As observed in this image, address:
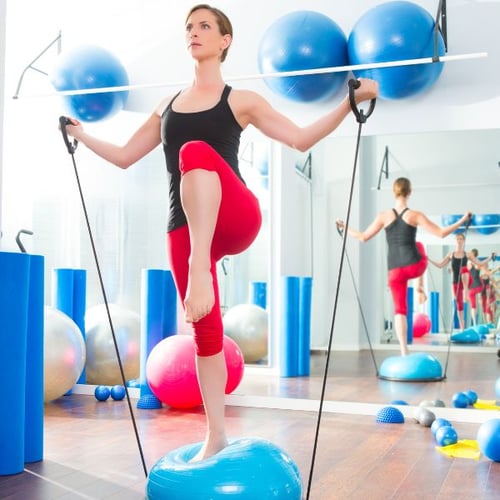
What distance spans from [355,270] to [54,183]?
248 centimetres

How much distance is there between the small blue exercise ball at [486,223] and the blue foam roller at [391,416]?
1718 mm

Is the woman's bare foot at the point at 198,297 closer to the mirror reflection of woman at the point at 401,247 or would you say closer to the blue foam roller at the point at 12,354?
the blue foam roller at the point at 12,354

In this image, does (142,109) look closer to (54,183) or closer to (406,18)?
(54,183)

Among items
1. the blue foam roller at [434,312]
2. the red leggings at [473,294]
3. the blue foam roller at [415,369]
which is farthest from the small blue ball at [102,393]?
the red leggings at [473,294]

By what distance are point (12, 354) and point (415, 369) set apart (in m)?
2.95

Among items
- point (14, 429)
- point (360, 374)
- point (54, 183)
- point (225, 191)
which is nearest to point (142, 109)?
point (54, 183)

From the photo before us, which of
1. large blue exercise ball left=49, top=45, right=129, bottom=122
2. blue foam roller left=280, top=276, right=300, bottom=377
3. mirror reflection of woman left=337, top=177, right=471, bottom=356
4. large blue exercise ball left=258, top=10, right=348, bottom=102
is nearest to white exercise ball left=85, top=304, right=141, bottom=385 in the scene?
blue foam roller left=280, top=276, right=300, bottom=377

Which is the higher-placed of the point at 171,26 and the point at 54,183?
the point at 171,26

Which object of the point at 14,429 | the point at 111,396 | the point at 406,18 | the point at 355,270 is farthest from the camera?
the point at 355,270

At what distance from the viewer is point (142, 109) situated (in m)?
5.03

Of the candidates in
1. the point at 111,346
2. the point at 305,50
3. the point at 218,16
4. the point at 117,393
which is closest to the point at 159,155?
the point at 111,346

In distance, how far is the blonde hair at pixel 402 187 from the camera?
204 inches

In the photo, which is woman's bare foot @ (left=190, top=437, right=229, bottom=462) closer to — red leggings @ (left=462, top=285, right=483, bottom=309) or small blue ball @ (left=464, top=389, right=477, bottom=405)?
small blue ball @ (left=464, top=389, right=477, bottom=405)

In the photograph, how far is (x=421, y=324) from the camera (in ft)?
17.5
